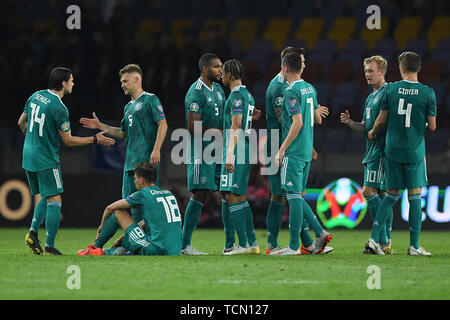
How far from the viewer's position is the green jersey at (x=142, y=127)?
9.88m

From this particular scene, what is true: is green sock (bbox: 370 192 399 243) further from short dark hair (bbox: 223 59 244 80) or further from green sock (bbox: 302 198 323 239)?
short dark hair (bbox: 223 59 244 80)

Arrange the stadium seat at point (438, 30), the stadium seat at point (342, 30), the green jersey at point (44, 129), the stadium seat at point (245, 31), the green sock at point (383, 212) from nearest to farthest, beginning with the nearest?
1. the green jersey at point (44, 129)
2. the green sock at point (383, 212)
3. the stadium seat at point (438, 30)
4. the stadium seat at point (342, 30)
5. the stadium seat at point (245, 31)

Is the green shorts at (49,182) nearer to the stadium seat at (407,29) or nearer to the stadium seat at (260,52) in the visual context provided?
the stadium seat at (260,52)

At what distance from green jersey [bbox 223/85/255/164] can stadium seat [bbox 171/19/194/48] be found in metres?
11.4

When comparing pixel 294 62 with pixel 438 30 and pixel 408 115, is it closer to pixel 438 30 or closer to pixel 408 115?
pixel 408 115

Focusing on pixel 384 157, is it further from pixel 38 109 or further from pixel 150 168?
pixel 38 109

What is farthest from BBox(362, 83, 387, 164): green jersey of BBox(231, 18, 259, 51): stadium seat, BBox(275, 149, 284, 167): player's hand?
BBox(231, 18, 259, 51): stadium seat

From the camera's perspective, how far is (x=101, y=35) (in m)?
18.1

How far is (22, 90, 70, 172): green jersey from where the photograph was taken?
9.77 m

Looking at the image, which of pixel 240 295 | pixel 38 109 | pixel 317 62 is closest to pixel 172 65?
pixel 317 62

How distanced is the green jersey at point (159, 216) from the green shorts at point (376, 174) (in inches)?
96.4

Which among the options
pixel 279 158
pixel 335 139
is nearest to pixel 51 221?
pixel 279 158

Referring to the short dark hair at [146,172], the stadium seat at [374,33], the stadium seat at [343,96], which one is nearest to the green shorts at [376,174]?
the short dark hair at [146,172]
